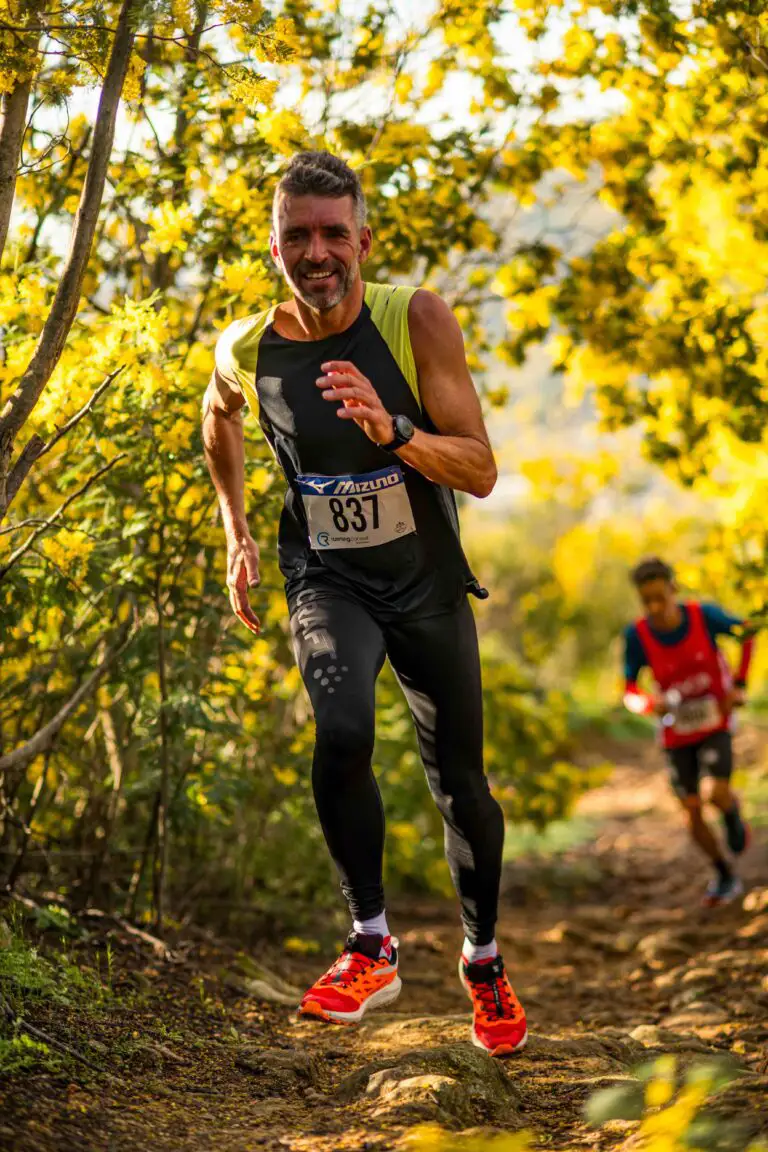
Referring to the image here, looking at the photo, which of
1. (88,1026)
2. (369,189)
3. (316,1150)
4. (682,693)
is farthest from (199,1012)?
(682,693)

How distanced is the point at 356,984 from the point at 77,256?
1.85m

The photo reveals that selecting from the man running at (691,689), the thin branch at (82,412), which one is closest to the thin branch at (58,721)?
the thin branch at (82,412)

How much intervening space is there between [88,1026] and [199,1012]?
63cm

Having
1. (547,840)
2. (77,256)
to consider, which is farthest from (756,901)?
(77,256)

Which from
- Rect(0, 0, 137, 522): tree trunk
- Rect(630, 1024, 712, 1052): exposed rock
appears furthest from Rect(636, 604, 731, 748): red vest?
Rect(0, 0, 137, 522): tree trunk

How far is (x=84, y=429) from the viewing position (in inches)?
149

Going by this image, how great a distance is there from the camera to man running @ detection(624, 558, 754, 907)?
688 cm

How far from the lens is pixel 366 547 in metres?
3.13

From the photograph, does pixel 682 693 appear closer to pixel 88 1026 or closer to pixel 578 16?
pixel 578 16

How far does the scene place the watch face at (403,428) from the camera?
2818mm

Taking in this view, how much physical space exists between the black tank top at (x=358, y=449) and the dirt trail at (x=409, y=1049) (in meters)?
1.11

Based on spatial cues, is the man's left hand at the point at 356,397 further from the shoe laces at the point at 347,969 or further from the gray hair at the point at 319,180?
the shoe laces at the point at 347,969

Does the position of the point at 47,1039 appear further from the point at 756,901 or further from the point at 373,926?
the point at 756,901

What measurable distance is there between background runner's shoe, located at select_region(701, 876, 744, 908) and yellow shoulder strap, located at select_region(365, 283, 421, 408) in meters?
4.82
